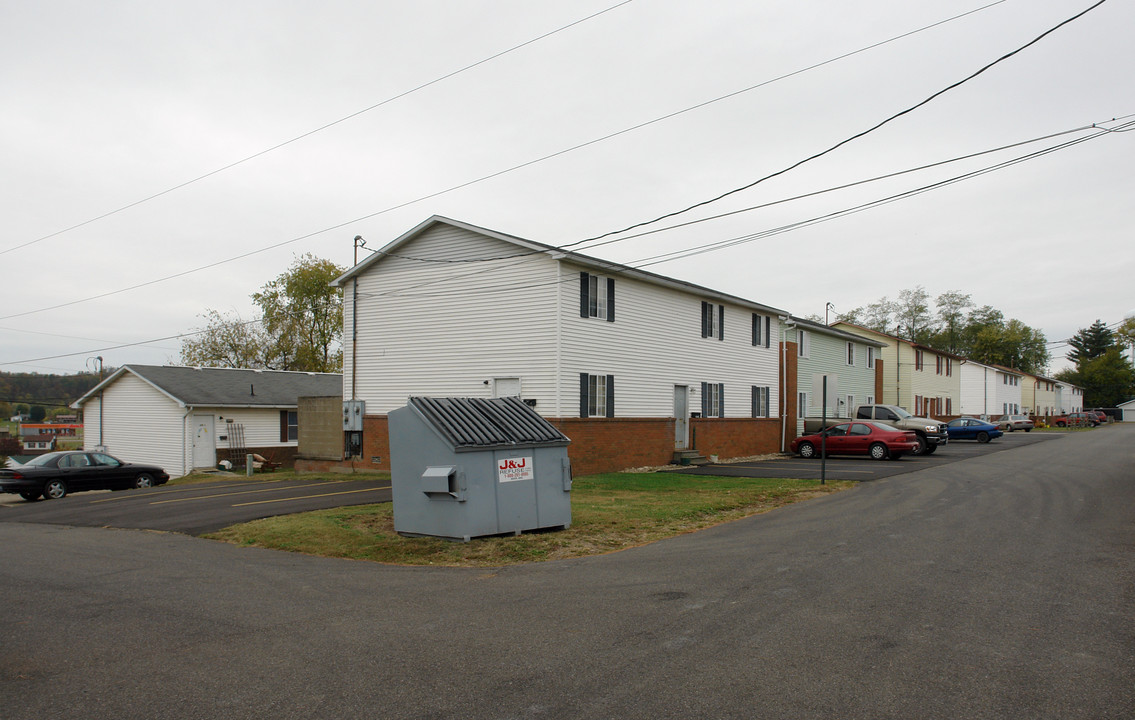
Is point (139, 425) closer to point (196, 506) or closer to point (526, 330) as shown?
point (196, 506)

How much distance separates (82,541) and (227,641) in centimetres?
774

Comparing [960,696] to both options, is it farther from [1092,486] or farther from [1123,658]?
[1092,486]

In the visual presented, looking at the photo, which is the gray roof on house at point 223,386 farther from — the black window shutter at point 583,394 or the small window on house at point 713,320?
the small window on house at point 713,320

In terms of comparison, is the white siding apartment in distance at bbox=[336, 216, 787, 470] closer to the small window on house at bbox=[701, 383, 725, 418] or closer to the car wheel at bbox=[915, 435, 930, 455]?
the small window on house at bbox=[701, 383, 725, 418]

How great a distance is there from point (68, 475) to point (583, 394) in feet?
53.3

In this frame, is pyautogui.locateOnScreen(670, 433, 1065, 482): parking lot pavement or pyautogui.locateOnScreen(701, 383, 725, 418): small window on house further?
pyautogui.locateOnScreen(701, 383, 725, 418): small window on house

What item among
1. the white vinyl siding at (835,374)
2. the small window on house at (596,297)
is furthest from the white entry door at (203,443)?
the white vinyl siding at (835,374)

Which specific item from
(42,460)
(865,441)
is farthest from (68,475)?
(865,441)

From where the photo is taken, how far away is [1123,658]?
17.1ft

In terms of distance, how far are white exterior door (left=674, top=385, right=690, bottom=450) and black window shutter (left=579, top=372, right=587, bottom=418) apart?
5158 millimetres

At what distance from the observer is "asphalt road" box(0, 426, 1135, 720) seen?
4593 millimetres

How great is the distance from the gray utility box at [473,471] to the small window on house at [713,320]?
54.9ft

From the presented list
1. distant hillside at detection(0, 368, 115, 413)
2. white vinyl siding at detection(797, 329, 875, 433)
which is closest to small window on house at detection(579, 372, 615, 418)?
white vinyl siding at detection(797, 329, 875, 433)

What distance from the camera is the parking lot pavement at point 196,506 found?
1380 cm
